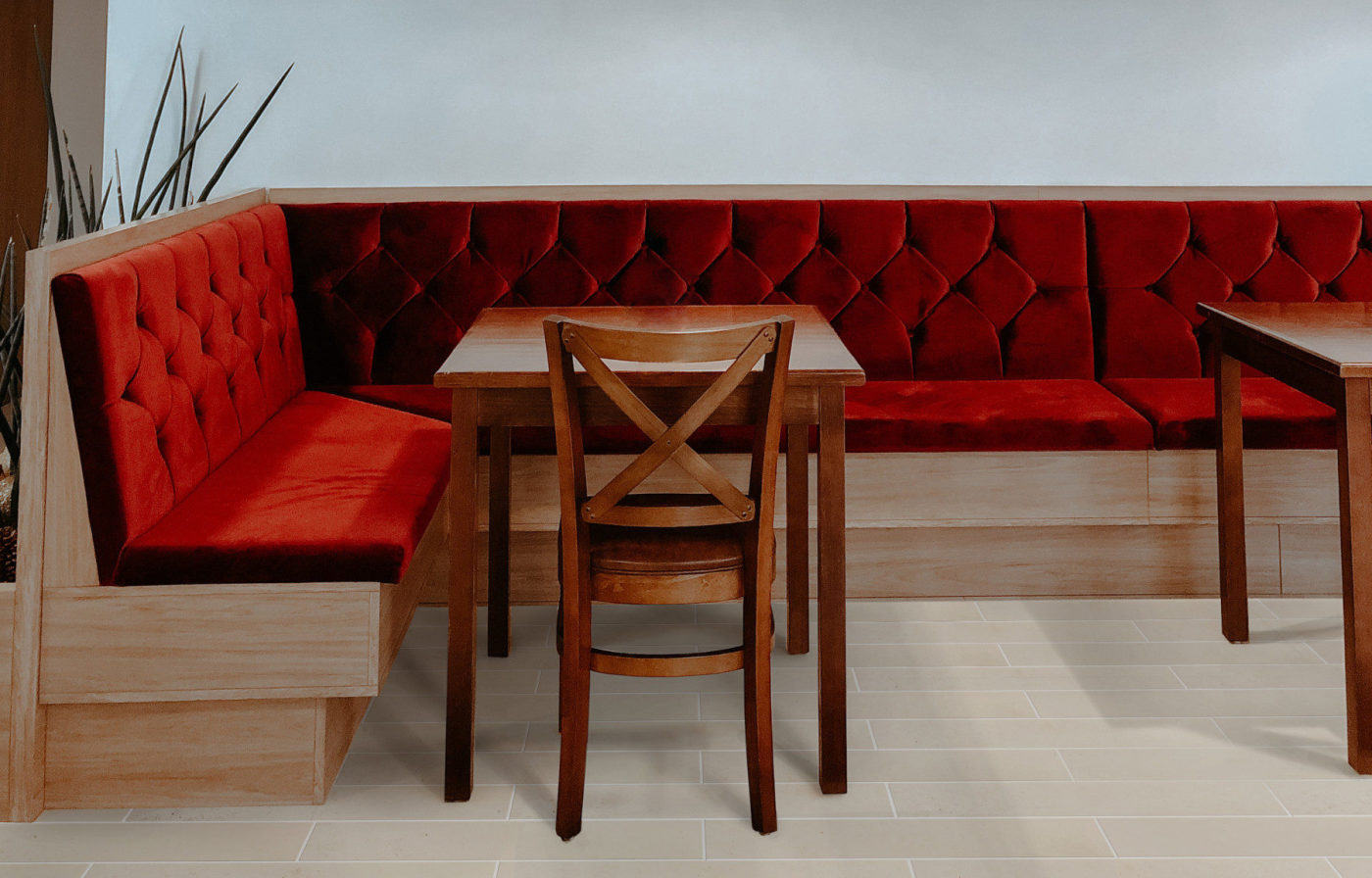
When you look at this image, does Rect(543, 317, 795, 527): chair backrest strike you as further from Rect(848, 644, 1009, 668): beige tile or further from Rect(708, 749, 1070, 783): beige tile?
Rect(848, 644, 1009, 668): beige tile

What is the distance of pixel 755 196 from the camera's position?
10.6 feet

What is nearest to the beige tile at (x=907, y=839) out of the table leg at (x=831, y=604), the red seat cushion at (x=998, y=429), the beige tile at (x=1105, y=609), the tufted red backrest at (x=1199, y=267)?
the table leg at (x=831, y=604)

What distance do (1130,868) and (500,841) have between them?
94 cm

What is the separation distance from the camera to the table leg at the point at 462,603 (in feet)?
6.01

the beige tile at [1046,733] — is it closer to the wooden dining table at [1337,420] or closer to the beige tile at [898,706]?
the beige tile at [898,706]

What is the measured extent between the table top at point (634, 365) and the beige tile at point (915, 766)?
2.21 feet

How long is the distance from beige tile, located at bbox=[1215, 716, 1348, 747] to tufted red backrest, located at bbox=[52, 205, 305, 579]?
6.42 ft

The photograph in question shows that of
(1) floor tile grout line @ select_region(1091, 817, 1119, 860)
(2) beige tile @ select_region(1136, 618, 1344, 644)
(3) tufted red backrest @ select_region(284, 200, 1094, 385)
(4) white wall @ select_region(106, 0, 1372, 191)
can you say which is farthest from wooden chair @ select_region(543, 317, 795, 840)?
(4) white wall @ select_region(106, 0, 1372, 191)

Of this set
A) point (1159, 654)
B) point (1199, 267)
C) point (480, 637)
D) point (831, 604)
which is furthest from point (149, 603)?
point (1199, 267)

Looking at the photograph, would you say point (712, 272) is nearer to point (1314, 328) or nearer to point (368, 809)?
point (1314, 328)

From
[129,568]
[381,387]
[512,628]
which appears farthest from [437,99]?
[129,568]

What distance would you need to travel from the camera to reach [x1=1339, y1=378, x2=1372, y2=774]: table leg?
1.95m

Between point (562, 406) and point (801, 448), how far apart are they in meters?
0.79

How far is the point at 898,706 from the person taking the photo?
2189mm
